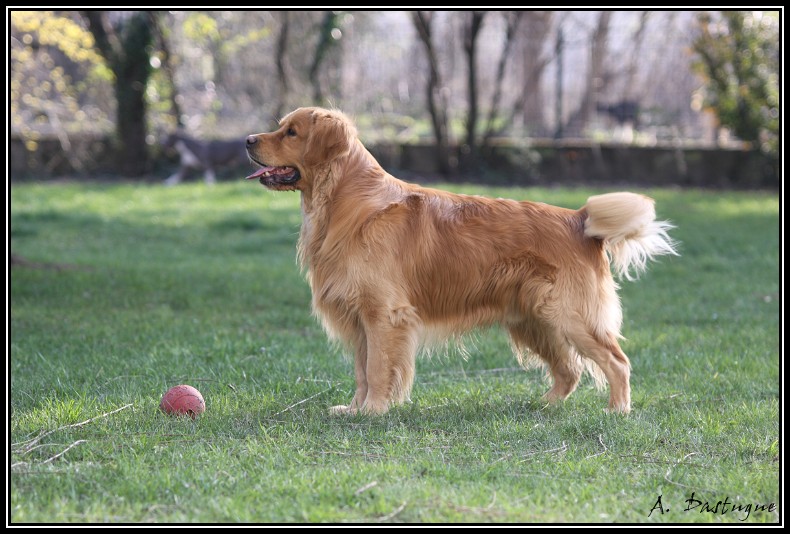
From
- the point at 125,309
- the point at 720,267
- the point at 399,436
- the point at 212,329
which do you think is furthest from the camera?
the point at 720,267

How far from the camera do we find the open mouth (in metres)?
5.09

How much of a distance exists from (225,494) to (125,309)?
466 cm

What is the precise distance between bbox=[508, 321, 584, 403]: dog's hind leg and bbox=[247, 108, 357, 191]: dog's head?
5.16 ft

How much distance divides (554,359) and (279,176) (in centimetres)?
205

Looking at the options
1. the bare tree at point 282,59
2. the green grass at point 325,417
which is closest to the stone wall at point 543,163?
Result: the bare tree at point 282,59

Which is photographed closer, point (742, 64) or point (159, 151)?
point (742, 64)

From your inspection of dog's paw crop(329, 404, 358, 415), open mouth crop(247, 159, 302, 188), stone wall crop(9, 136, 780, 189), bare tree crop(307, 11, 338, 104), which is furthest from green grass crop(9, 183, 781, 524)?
bare tree crop(307, 11, 338, 104)

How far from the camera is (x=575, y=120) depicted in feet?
56.7

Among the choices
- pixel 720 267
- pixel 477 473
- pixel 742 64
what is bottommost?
pixel 720 267

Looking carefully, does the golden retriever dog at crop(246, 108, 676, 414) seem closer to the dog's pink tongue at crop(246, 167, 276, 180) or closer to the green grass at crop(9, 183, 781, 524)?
the dog's pink tongue at crop(246, 167, 276, 180)

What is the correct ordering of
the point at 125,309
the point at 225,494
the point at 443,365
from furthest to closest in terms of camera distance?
the point at 125,309
the point at 443,365
the point at 225,494

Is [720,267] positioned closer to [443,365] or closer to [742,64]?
[443,365]

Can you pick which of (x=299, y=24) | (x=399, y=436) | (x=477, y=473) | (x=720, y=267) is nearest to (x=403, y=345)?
(x=399, y=436)

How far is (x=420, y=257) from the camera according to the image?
500cm
